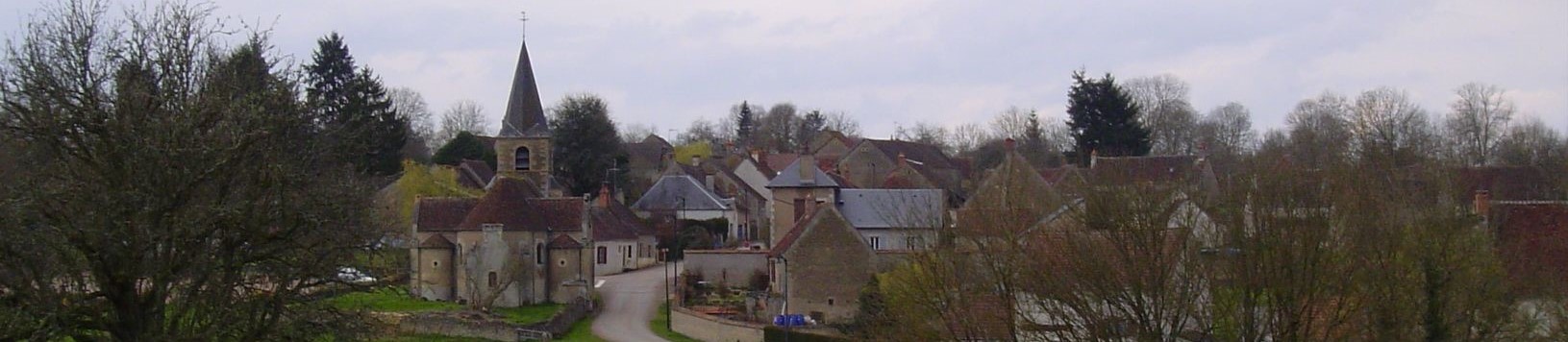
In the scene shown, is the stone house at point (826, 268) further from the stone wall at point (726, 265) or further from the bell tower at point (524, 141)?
the bell tower at point (524, 141)

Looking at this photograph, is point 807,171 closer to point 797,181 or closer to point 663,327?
point 797,181

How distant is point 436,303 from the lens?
47.7 m

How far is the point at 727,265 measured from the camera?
49250mm

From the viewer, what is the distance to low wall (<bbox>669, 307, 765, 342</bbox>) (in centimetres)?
3950

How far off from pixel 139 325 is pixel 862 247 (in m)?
26.6

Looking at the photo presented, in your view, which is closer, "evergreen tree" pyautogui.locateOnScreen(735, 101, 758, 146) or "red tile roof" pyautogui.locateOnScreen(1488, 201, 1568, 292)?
"red tile roof" pyautogui.locateOnScreen(1488, 201, 1568, 292)

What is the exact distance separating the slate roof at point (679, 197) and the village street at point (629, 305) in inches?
402

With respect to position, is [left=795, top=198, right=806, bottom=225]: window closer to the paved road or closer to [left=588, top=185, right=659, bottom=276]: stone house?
the paved road

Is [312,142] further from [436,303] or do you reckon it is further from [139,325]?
[436,303]

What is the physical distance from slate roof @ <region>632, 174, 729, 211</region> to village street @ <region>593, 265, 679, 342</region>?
10208 mm

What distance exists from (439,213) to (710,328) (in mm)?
12217

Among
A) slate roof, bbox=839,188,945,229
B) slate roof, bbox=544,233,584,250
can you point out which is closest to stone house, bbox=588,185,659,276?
slate roof, bbox=544,233,584,250

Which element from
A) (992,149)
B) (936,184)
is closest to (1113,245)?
(936,184)

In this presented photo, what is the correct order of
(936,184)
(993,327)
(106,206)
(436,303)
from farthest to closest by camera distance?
(936,184) < (436,303) < (993,327) < (106,206)
